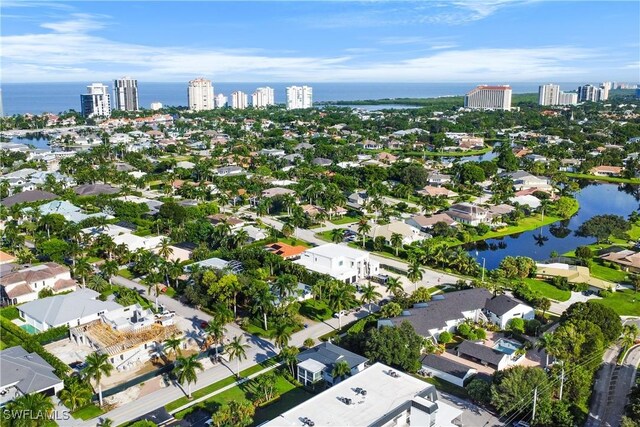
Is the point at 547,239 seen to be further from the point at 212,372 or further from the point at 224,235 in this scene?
the point at 212,372

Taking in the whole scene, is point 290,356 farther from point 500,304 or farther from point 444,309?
point 500,304

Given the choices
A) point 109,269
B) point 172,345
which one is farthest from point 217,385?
point 109,269

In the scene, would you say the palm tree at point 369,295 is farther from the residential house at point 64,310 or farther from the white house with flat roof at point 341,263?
the residential house at point 64,310

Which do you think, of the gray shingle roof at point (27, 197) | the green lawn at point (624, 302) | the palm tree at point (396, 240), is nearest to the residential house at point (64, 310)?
the palm tree at point (396, 240)

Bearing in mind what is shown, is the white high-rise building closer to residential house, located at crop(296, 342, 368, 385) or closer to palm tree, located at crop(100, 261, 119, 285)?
palm tree, located at crop(100, 261, 119, 285)

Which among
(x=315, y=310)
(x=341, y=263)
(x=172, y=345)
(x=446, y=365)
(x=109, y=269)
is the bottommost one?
(x=315, y=310)
